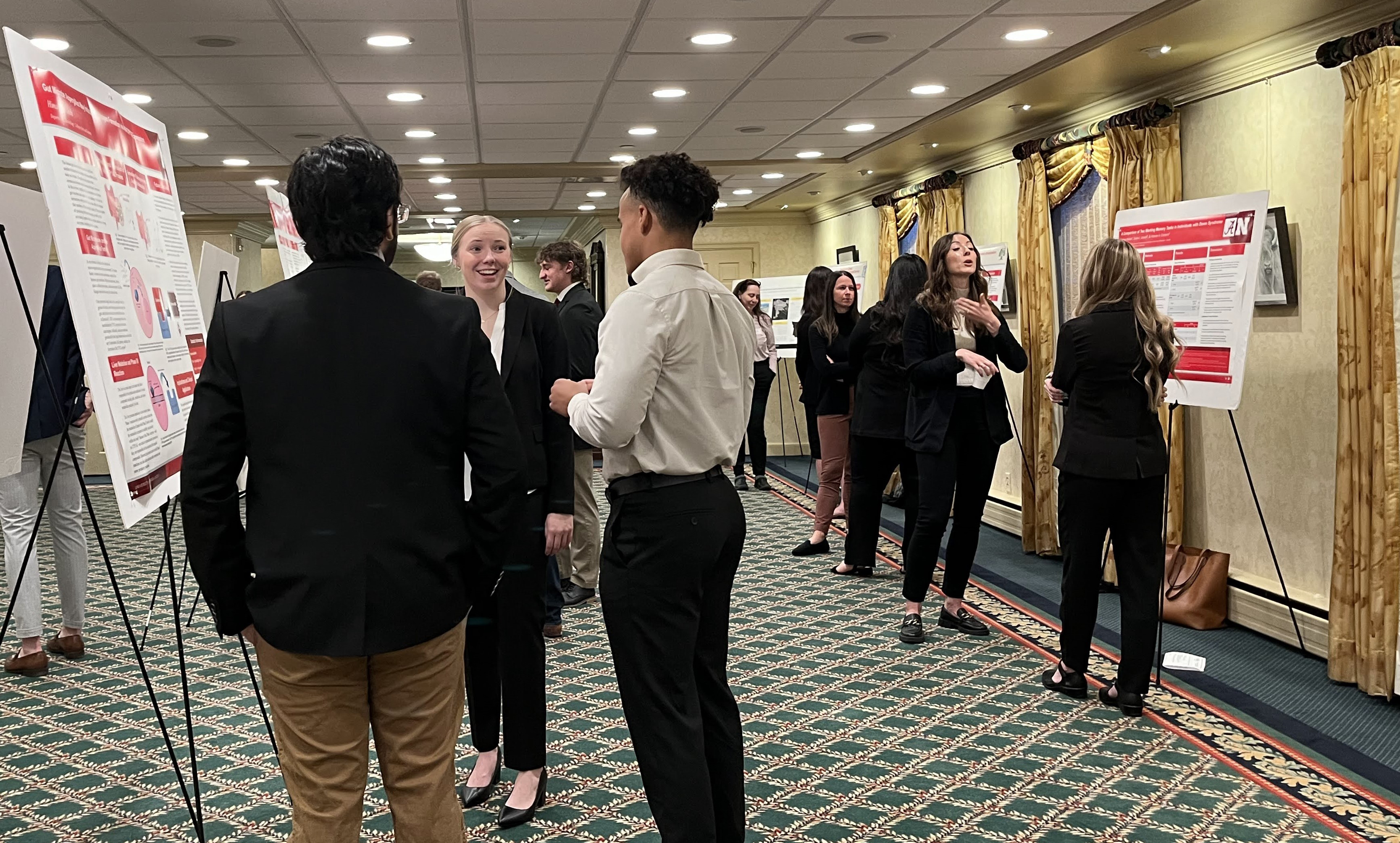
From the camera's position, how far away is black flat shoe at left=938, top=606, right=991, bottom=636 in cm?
502

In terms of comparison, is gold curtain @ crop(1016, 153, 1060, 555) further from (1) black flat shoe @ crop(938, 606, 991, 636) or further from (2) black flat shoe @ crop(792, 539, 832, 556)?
(1) black flat shoe @ crop(938, 606, 991, 636)

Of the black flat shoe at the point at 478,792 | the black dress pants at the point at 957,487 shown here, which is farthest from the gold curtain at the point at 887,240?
the black flat shoe at the point at 478,792

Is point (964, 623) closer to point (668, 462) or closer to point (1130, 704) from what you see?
point (1130, 704)

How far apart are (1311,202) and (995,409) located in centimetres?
168

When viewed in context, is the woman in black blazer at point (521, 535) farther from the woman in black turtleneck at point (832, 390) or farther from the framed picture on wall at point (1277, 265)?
the woman in black turtleneck at point (832, 390)

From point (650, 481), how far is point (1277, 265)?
3.84 metres

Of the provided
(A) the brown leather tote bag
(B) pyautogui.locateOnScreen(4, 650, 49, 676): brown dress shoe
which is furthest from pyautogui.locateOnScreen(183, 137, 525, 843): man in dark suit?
(A) the brown leather tote bag

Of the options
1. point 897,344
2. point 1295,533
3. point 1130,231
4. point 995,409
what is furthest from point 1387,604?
point 897,344

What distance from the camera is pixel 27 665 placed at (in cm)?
452

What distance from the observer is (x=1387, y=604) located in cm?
415

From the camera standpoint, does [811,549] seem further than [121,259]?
Yes

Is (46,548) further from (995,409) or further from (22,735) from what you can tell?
(995,409)

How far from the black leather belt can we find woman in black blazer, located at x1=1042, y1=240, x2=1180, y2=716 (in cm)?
205

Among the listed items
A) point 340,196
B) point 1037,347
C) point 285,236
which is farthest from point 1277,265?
point 340,196
